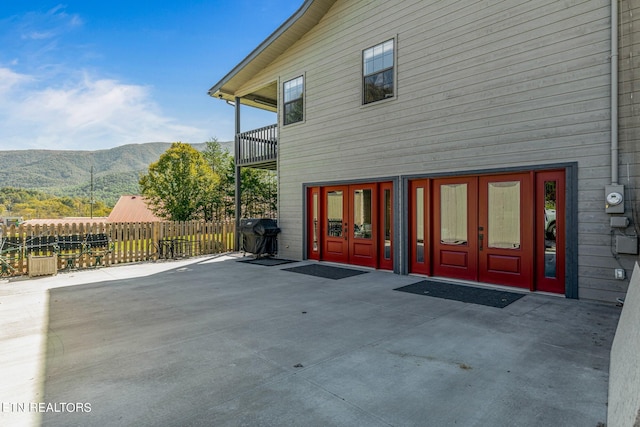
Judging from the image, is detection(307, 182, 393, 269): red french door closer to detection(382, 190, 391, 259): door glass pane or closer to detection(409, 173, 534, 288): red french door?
detection(382, 190, 391, 259): door glass pane

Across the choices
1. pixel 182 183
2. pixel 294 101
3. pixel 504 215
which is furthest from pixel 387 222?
pixel 182 183

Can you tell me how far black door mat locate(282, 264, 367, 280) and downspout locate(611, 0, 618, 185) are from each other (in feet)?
15.5

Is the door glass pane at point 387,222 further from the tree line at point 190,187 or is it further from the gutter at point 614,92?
the tree line at point 190,187

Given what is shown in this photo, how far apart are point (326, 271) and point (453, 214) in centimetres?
302

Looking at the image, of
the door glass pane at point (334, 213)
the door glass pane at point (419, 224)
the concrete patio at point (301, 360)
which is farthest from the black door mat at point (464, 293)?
the door glass pane at point (334, 213)

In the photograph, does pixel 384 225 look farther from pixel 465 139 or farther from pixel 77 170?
pixel 77 170

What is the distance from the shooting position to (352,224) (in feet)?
28.4

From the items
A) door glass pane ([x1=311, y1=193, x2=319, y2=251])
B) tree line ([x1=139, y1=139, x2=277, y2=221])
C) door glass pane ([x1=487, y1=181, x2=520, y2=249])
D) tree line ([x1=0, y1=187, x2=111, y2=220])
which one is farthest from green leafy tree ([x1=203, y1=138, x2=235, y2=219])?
tree line ([x1=0, y1=187, x2=111, y2=220])

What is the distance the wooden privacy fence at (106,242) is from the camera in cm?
781

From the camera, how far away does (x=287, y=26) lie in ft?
30.1

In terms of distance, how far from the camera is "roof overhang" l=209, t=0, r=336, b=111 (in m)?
8.94

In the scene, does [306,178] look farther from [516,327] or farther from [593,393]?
[593,393]

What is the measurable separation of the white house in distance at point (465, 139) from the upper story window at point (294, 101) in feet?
0.17

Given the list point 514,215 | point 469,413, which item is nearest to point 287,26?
point 514,215
